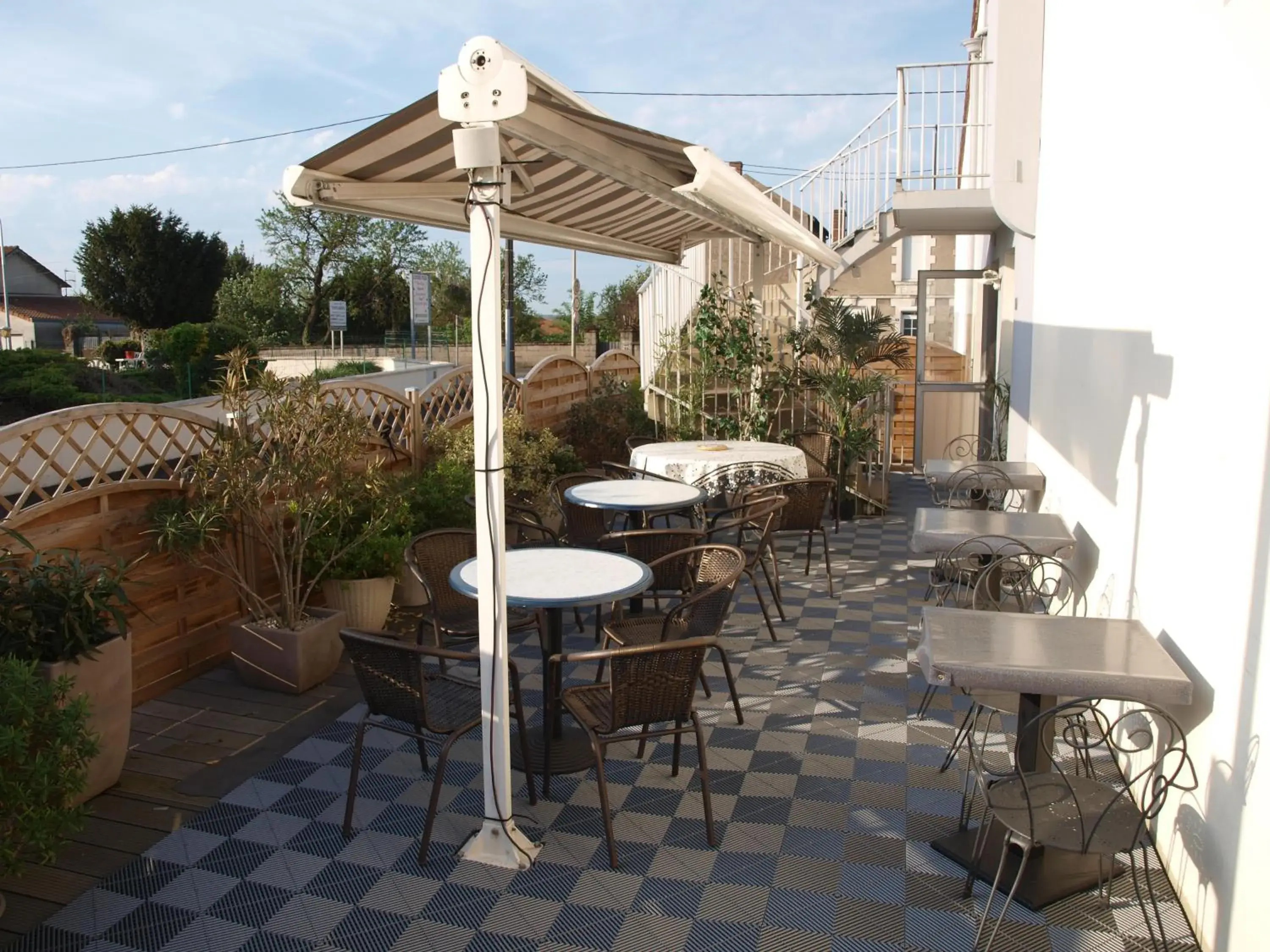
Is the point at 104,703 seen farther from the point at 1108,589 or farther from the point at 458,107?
the point at 1108,589

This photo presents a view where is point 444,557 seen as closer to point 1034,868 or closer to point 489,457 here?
point 489,457

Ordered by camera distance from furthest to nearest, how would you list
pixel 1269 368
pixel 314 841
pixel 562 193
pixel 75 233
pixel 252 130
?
pixel 75 233
pixel 252 130
pixel 562 193
pixel 314 841
pixel 1269 368

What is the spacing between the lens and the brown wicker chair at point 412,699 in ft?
10.2

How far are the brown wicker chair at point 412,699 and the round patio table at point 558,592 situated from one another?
0.22 meters

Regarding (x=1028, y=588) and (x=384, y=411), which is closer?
(x=1028, y=588)

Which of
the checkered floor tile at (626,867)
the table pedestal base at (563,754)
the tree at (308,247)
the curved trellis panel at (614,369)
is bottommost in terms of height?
the checkered floor tile at (626,867)

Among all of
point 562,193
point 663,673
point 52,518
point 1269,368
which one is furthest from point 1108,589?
point 52,518

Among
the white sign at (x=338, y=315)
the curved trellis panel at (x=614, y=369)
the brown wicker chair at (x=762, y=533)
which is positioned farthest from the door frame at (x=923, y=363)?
the white sign at (x=338, y=315)

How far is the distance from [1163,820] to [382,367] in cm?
2620

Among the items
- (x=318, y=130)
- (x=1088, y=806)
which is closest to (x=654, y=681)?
(x=1088, y=806)

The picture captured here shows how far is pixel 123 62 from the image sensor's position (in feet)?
63.1

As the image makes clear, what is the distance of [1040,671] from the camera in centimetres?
276

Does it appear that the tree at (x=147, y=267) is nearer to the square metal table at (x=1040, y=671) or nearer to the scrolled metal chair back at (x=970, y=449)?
the scrolled metal chair back at (x=970, y=449)

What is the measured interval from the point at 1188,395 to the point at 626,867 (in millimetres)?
2455
